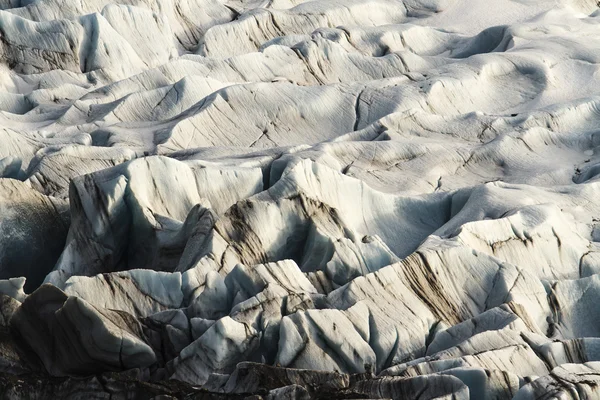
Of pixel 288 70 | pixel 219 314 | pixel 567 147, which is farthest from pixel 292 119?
pixel 219 314

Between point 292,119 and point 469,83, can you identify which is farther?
point 469,83

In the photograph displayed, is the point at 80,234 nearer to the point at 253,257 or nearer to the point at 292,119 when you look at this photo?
the point at 253,257

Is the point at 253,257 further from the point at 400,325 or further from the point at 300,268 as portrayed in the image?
the point at 400,325

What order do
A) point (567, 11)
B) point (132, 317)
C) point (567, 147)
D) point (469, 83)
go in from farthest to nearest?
point (567, 11)
point (469, 83)
point (567, 147)
point (132, 317)

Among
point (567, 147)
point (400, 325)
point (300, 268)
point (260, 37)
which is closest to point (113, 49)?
point (260, 37)

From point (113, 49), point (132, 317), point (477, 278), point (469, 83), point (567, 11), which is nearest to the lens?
point (132, 317)

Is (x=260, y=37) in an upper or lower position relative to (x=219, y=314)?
lower
